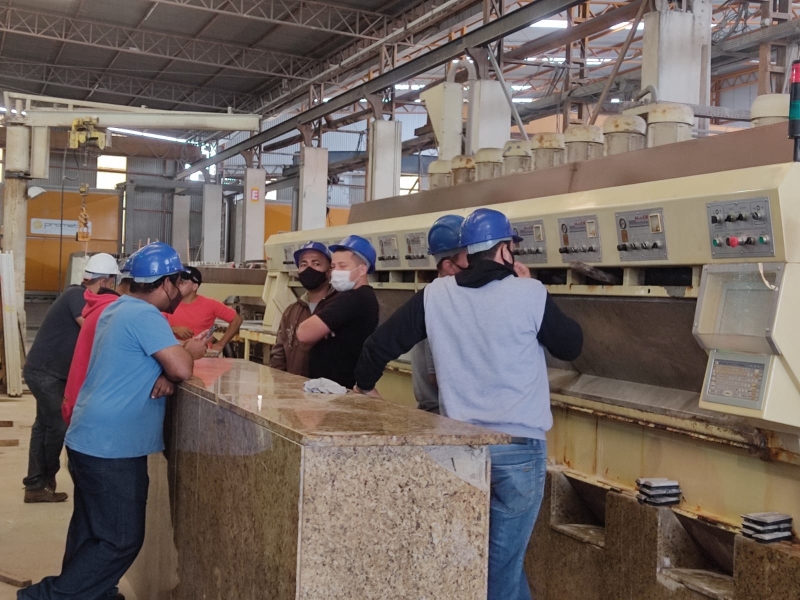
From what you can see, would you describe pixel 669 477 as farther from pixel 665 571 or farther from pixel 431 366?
pixel 431 366

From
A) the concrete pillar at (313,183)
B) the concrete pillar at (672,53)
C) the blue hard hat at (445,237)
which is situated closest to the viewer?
the blue hard hat at (445,237)

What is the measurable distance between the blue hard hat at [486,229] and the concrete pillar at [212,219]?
16736 millimetres

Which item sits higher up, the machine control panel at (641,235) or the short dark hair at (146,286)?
the machine control panel at (641,235)

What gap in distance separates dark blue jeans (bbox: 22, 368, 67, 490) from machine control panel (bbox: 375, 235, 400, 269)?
2.27 meters

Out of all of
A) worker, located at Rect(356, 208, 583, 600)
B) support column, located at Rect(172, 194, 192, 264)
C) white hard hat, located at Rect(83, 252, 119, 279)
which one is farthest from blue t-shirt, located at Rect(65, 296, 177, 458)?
support column, located at Rect(172, 194, 192, 264)

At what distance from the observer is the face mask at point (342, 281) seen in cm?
373

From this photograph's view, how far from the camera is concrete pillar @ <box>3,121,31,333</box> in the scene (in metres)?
10.4

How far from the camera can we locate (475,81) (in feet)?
23.0

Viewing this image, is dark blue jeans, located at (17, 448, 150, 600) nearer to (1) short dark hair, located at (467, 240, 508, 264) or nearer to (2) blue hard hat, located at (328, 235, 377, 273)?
(2) blue hard hat, located at (328, 235, 377, 273)

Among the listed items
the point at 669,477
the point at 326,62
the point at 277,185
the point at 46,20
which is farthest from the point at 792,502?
the point at 277,185

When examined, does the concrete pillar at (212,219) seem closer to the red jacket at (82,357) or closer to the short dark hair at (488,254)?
the red jacket at (82,357)

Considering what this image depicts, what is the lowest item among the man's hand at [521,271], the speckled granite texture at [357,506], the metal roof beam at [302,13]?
the speckled granite texture at [357,506]

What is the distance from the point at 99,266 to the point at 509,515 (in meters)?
3.70

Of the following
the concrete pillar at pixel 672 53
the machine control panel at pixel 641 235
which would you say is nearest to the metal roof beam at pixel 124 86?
the concrete pillar at pixel 672 53
